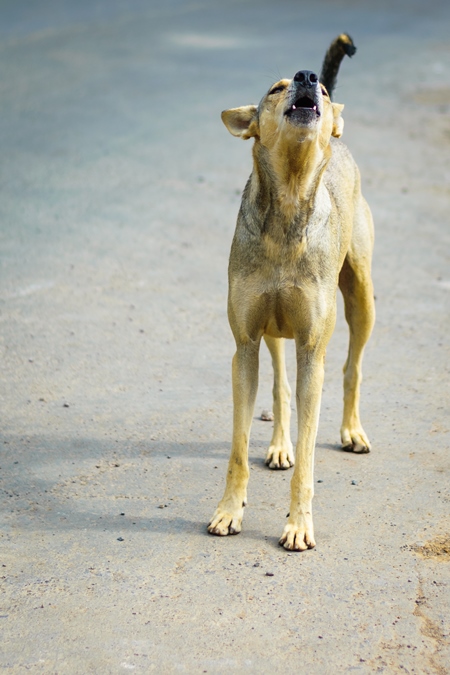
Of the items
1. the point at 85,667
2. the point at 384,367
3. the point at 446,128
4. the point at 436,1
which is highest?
the point at 436,1

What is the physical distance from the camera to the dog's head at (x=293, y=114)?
459 cm

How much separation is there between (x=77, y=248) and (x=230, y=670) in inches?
265

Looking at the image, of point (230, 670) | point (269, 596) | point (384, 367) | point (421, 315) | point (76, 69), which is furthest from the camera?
point (76, 69)

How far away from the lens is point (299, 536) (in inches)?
194

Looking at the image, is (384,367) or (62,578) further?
(384,367)

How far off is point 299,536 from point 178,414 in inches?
77.8

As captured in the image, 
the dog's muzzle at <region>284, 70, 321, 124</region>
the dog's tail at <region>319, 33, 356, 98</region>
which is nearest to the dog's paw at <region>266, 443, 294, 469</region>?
the dog's muzzle at <region>284, 70, 321, 124</region>

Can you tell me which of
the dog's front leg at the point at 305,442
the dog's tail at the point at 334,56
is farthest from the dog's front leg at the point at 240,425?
the dog's tail at the point at 334,56

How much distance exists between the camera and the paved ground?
4.23 meters

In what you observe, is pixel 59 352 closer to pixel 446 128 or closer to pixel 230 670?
pixel 230 670

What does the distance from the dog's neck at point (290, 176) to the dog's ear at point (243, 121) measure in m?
0.08

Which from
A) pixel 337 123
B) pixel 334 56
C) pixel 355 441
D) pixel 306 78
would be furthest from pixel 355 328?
pixel 306 78

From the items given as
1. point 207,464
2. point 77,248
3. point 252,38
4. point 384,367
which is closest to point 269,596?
point 207,464

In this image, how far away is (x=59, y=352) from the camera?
25.3ft
